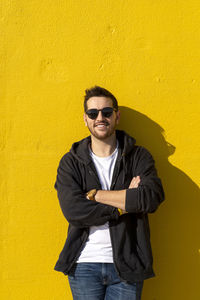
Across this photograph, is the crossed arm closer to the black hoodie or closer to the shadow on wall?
the black hoodie

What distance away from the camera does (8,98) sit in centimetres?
293

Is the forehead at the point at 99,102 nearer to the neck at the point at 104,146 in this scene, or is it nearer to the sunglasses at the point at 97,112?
the sunglasses at the point at 97,112

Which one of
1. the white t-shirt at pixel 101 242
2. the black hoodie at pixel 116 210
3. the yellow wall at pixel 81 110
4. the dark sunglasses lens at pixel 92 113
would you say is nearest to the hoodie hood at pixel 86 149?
the black hoodie at pixel 116 210

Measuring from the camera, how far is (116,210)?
2.27 m

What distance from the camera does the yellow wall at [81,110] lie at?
9.59 ft

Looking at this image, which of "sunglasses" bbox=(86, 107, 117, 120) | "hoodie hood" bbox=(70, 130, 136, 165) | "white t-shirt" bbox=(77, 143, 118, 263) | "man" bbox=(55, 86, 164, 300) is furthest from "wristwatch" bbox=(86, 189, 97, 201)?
"sunglasses" bbox=(86, 107, 117, 120)

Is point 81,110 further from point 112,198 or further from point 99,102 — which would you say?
point 112,198

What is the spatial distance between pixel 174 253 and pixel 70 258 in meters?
1.08

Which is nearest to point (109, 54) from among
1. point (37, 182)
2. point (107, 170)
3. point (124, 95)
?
point (124, 95)

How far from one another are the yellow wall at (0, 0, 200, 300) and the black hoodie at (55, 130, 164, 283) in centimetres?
49

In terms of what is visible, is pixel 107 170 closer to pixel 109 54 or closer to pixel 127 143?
pixel 127 143

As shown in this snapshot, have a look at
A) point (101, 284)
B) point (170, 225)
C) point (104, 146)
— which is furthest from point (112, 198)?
point (170, 225)

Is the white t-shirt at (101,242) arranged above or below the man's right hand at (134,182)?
below

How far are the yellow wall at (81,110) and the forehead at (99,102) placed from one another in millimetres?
415
